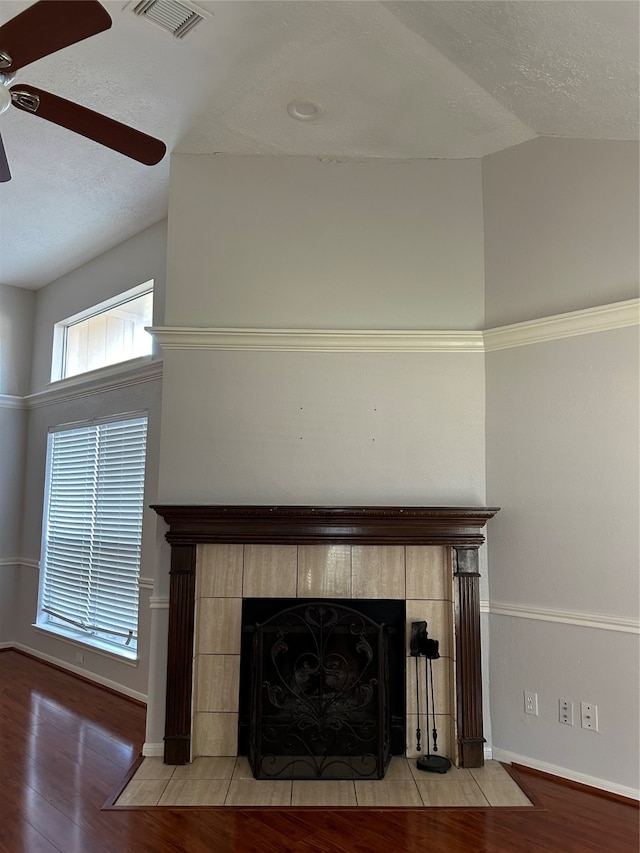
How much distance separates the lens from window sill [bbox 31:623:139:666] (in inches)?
182

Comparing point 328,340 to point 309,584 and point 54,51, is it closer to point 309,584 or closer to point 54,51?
point 309,584

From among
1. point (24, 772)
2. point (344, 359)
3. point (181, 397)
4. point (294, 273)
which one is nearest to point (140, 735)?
point (24, 772)

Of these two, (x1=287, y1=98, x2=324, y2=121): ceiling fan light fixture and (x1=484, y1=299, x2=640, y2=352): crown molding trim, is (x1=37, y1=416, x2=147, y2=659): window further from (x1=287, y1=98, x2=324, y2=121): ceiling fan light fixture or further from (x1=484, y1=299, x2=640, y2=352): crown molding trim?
(x1=484, y1=299, x2=640, y2=352): crown molding trim

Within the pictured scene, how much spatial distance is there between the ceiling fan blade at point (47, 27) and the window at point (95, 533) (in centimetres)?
293

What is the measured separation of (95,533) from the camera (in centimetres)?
516

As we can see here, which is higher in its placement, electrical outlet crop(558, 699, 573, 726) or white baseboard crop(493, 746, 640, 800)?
electrical outlet crop(558, 699, 573, 726)

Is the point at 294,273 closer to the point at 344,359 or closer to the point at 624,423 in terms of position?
the point at 344,359

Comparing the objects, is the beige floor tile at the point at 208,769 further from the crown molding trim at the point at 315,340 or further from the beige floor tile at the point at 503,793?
the crown molding trim at the point at 315,340

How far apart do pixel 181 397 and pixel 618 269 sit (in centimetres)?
243

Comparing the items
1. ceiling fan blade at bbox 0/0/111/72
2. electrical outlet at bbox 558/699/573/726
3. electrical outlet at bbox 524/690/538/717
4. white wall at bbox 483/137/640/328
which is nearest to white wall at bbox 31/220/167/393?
white wall at bbox 483/137/640/328

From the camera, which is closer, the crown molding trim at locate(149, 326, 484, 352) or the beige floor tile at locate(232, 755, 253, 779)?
the beige floor tile at locate(232, 755, 253, 779)

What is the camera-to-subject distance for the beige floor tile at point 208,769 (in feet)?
10.4

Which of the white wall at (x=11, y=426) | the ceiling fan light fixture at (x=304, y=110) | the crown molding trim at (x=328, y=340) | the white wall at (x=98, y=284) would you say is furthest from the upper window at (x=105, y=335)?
the ceiling fan light fixture at (x=304, y=110)

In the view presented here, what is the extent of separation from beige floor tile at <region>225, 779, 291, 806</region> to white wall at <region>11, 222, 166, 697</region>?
42.7 inches
